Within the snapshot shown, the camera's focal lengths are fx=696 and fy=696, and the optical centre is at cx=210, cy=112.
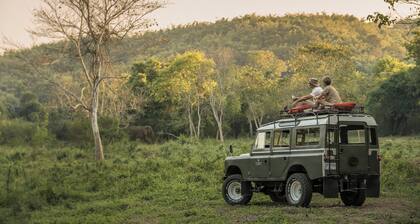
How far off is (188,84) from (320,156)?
6048 centimetres

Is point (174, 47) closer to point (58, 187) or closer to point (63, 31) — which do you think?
point (63, 31)

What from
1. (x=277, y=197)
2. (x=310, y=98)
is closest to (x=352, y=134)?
(x=310, y=98)

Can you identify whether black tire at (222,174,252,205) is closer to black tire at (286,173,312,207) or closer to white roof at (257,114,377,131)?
black tire at (286,173,312,207)

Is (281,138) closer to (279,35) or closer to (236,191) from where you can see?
(236,191)

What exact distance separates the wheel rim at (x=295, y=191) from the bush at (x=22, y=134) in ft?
123

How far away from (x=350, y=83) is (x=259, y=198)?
61.8m

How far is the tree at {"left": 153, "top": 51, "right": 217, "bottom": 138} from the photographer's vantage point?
75.2m

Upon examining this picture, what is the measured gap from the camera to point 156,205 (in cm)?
1984

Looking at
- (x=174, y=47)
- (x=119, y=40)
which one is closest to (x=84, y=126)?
(x=119, y=40)

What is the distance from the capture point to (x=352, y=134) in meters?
17.0

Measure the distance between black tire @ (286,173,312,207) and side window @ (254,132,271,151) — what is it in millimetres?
1298

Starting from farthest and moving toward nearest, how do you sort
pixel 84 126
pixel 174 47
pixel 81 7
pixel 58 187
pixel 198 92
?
1. pixel 174 47
2. pixel 198 92
3. pixel 84 126
4. pixel 81 7
5. pixel 58 187

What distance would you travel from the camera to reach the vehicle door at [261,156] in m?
18.2

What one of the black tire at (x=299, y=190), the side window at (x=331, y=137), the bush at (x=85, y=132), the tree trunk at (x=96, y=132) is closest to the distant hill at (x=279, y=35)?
the bush at (x=85, y=132)
